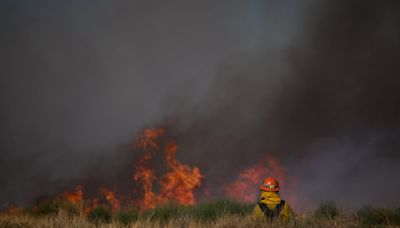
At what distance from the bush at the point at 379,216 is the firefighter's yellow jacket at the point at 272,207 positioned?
16.8 ft

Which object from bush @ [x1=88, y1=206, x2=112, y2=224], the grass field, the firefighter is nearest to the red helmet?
the firefighter

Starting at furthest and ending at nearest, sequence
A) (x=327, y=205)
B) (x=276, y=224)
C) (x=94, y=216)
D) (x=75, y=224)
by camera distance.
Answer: (x=94, y=216), (x=327, y=205), (x=75, y=224), (x=276, y=224)

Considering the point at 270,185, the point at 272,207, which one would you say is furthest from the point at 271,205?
the point at 270,185

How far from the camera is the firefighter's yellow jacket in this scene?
40.1 ft

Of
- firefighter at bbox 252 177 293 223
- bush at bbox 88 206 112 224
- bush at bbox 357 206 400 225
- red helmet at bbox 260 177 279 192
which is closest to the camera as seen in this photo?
firefighter at bbox 252 177 293 223

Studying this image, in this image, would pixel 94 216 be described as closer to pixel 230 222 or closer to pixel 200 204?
pixel 200 204

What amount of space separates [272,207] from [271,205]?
7 cm

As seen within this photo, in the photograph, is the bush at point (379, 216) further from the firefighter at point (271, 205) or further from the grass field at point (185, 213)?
the firefighter at point (271, 205)

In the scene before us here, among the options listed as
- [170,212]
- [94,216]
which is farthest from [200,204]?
[94,216]

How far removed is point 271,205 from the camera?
488 inches

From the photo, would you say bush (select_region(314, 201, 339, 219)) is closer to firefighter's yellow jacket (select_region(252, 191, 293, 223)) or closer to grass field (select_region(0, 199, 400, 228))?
grass field (select_region(0, 199, 400, 228))

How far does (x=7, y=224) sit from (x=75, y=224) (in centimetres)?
206

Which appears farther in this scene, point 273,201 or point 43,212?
point 43,212

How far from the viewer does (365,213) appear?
16406mm
